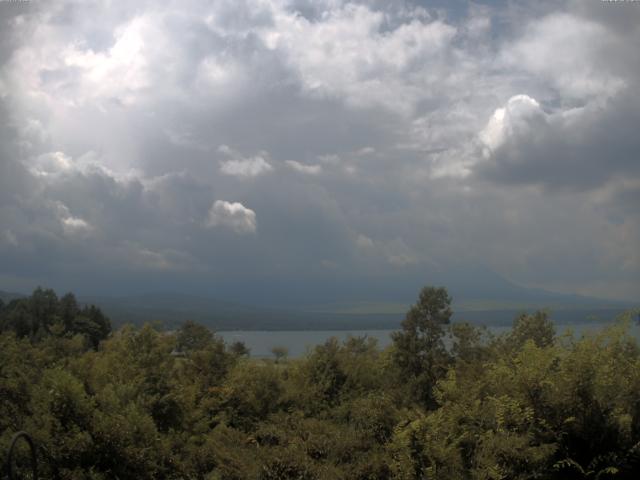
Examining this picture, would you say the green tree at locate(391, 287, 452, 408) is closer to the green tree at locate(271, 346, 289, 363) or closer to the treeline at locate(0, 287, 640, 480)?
the treeline at locate(0, 287, 640, 480)

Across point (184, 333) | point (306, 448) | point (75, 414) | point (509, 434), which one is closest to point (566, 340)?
point (509, 434)

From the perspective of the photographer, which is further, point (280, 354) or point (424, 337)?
point (280, 354)

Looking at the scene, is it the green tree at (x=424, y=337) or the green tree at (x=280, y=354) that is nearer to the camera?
the green tree at (x=424, y=337)

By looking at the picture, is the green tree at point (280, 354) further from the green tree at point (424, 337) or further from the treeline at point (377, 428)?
the treeline at point (377, 428)

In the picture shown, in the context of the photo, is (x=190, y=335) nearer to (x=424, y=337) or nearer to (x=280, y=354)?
(x=280, y=354)

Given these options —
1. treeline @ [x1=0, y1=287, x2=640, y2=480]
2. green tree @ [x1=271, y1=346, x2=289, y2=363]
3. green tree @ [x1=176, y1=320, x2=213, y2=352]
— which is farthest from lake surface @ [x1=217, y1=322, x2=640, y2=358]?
green tree @ [x1=176, y1=320, x2=213, y2=352]

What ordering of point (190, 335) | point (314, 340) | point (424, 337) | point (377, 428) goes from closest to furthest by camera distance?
1. point (377, 428)
2. point (424, 337)
3. point (190, 335)
4. point (314, 340)

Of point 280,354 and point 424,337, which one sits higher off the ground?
point 424,337

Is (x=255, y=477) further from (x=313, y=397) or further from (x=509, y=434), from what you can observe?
(x=313, y=397)

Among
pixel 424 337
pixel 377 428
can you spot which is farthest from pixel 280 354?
pixel 377 428

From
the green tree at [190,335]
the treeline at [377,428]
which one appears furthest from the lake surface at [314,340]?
the green tree at [190,335]

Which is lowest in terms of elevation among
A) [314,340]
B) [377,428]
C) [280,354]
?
[314,340]

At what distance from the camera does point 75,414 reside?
13.8 m

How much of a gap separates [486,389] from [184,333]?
109 feet
